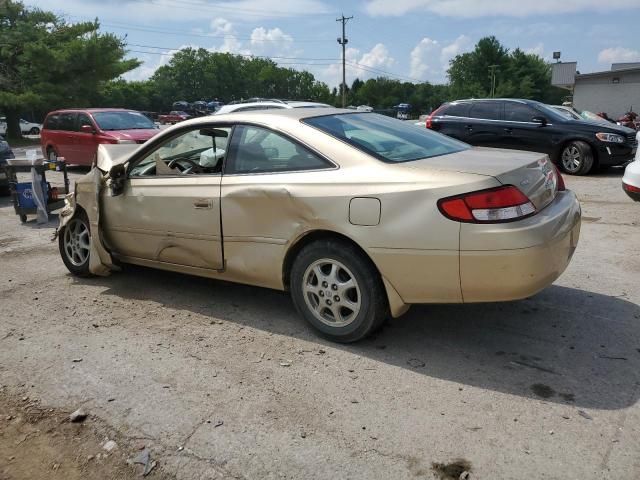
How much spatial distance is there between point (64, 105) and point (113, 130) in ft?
72.9

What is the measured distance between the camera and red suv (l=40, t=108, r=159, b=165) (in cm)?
1348

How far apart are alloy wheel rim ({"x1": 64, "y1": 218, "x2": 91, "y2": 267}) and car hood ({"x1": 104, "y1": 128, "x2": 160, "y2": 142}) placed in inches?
313

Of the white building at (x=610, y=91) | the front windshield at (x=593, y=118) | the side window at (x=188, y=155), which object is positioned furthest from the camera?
the white building at (x=610, y=91)

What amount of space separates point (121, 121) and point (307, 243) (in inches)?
462

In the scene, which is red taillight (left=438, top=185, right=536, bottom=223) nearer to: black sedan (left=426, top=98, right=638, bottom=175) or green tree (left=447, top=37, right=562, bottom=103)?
black sedan (left=426, top=98, right=638, bottom=175)

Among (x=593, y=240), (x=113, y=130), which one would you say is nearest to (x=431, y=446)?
(x=593, y=240)

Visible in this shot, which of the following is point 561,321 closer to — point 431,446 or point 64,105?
point 431,446

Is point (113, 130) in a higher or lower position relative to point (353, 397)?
higher

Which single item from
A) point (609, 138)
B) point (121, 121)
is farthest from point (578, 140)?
point (121, 121)

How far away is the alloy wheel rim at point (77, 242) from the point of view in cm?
539

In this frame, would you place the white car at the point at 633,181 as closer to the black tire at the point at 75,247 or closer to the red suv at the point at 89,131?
the black tire at the point at 75,247

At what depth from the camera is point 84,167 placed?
15547 mm

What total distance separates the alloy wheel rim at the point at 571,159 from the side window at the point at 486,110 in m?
1.61

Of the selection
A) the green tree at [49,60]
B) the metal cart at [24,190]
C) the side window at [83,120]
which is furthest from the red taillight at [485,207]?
the green tree at [49,60]
